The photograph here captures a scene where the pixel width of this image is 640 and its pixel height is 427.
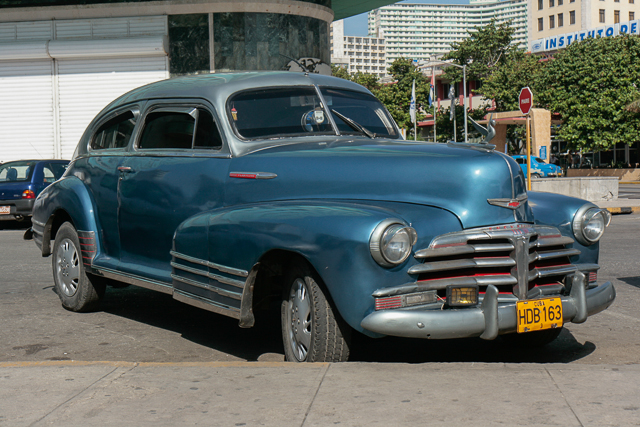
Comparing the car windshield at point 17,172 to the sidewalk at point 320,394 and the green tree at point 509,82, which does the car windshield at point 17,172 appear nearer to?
the sidewalk at point 320,394

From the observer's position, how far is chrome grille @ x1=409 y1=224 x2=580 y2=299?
4.02 meters

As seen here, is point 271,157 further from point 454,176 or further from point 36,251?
point 36,251

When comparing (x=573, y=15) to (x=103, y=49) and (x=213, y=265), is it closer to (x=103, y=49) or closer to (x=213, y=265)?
(x=103, y=49)

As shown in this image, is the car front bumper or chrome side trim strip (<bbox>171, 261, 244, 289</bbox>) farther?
the car front bumper

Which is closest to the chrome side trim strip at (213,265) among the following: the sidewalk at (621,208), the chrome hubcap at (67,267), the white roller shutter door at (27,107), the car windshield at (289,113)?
the car windshield at (289,113)

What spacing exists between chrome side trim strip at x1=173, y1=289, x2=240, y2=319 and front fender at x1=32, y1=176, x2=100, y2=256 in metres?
1.45

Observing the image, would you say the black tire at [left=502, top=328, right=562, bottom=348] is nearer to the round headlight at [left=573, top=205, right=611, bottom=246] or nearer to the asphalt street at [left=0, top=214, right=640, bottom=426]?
the asphalt street at [left=0, top=214, right=640, bottom=426]

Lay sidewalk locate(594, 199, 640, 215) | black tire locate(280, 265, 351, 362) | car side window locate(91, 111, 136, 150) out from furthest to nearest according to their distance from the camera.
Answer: sidewalk locate(594, 199, 640, 215), car side window locate(91, 111, 136, 150), black tire locate(280, 265, 351, 362)

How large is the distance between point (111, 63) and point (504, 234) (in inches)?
841

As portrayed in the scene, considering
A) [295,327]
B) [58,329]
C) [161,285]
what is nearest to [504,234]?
[295,327]

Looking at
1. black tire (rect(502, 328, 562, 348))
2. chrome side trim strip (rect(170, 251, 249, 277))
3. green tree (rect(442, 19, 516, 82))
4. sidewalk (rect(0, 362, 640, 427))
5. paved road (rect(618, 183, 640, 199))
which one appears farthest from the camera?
green tree (rect(442, 19, 516, 82))

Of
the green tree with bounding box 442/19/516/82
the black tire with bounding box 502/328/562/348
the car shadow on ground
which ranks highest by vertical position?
the green tree with bounding box 442/19/516/82

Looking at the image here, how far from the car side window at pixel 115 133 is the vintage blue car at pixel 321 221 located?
22 millimetres

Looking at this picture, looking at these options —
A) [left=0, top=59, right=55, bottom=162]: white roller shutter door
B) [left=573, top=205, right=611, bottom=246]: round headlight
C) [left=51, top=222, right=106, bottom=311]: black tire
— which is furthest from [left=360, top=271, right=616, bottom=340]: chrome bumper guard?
[left=0, top=59, right=55, bottom=162]: white roller shutter door
